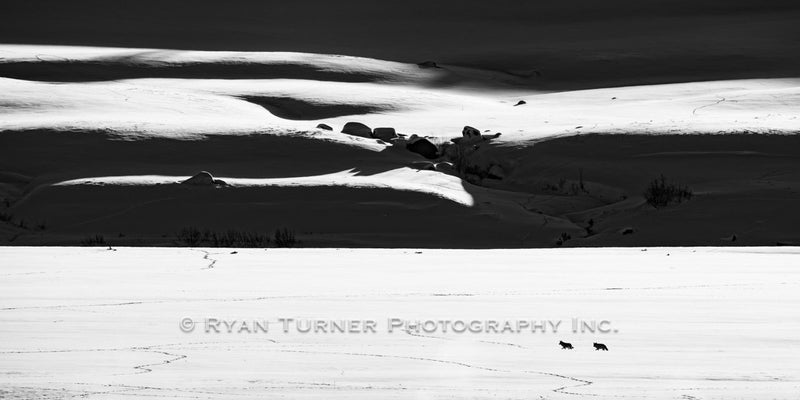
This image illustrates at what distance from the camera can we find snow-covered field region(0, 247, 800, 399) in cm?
333

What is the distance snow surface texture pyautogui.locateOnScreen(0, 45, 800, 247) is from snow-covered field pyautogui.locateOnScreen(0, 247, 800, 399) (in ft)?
11.6

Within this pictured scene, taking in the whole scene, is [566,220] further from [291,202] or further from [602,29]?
[602,29]

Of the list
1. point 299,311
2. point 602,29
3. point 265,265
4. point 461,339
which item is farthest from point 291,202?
point 602,29

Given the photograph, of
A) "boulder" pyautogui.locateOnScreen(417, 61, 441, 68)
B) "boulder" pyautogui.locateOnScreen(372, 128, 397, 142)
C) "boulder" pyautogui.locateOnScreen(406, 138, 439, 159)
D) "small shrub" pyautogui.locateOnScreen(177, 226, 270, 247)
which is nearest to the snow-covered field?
"small shrub" pyautogui.locateOnScreen(177, 226, 270, 247)

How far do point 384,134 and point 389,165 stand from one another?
1.17 metres

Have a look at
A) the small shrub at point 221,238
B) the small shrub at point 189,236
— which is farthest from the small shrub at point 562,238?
the small shrub at point 189,236

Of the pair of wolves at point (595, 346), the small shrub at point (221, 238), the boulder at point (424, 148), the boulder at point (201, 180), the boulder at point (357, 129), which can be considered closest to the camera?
the pair of wolves at point (595, 346)

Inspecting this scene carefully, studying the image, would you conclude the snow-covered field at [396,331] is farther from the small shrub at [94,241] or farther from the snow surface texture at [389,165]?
the snow surface texture at [389,165]

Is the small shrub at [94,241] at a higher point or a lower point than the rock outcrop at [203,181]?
lower

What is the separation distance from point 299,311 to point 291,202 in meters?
6.42

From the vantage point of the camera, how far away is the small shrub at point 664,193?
1089cm

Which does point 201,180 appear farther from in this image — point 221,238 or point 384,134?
point 384,134

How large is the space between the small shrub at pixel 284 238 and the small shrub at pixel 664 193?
114 inches

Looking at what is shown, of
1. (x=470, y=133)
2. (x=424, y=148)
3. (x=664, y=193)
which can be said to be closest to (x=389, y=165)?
(x=424, y=148)
